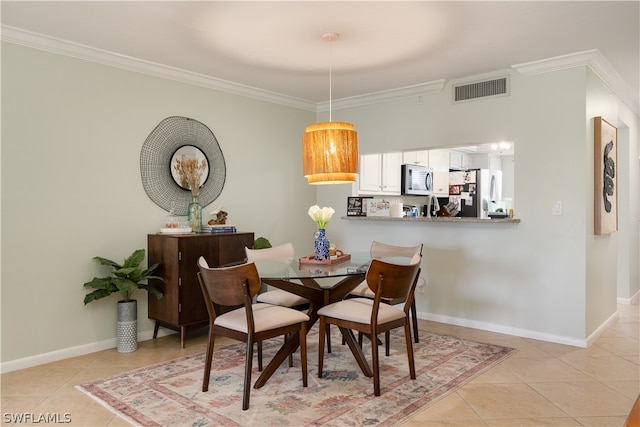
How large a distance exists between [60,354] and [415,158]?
489cm

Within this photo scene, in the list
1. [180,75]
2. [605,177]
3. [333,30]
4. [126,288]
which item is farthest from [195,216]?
[605,177]

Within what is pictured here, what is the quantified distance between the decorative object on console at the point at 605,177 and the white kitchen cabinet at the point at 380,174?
2.30m

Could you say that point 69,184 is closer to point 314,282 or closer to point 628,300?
point 314,282

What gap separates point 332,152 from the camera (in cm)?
308

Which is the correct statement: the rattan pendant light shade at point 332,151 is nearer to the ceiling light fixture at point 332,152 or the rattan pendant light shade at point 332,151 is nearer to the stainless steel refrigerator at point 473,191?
the ceiling light fixture at point 332,152

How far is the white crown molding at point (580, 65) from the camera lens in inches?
145

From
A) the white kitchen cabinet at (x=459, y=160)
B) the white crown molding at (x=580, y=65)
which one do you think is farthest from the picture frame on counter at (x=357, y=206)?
the white kitchen cabinet at (x=459, y=160)

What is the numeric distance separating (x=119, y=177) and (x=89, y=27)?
1.17m

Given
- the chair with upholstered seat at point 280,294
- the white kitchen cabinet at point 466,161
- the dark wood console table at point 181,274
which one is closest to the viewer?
the chair with upholstered seat at point 280,294

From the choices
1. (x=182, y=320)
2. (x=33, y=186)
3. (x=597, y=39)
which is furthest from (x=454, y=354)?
(x=33, y=186)

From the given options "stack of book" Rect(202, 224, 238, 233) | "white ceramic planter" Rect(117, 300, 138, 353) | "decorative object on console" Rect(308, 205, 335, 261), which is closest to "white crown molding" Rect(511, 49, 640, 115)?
"decorative object on console" Rect(308, 205, 335, 261)

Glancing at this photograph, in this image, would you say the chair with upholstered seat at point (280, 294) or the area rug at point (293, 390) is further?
the chair with upholstered seat at point (280, 294)

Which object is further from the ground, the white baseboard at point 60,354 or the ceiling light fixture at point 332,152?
the ceiling light fixture at point 332,152

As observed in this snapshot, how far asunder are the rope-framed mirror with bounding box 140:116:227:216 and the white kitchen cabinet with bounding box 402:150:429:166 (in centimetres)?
284
